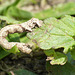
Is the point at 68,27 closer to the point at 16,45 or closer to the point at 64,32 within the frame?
the point at 64,32

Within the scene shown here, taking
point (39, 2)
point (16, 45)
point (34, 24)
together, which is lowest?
point (39, 2)

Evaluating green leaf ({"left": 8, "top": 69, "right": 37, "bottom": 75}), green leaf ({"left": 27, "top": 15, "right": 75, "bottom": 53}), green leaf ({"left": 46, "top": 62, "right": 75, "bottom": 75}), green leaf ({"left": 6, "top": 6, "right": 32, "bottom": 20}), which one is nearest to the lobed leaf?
green leaf ({"left": 27, "top": 15, "right": 75, "bottom": 53})

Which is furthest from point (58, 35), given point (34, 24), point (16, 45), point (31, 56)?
point (31, 56)

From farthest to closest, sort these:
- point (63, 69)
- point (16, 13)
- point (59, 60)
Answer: point (16, 13) < point (63, 69) < point (59, 60)

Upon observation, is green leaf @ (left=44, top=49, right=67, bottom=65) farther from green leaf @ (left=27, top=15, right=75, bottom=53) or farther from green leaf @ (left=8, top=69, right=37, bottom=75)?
green leaf @ (left=8, top=69, right=37, bottom=75)

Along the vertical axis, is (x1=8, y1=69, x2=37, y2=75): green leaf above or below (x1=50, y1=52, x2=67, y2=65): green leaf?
below

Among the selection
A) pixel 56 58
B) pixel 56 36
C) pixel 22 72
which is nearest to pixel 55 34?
pixel 56 36

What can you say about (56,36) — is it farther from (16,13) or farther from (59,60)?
(16,13)

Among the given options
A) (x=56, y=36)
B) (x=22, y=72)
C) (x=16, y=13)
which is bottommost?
(x=22, y=72)
